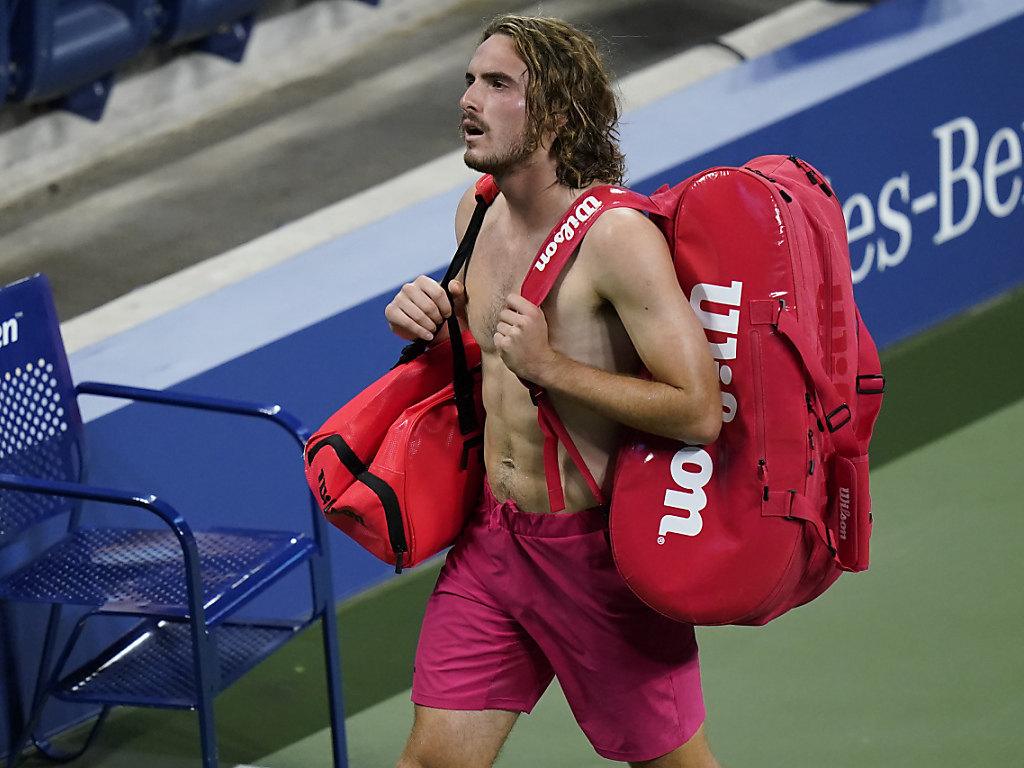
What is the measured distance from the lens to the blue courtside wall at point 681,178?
402 cm

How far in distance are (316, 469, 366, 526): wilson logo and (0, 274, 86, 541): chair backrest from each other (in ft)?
3.04

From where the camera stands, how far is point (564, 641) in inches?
109

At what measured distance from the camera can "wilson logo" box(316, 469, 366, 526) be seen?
2787mm

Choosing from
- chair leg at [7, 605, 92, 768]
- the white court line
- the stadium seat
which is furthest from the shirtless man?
the stadium seat

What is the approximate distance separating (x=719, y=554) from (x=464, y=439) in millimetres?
563

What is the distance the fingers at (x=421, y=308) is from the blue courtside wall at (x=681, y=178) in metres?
1.31

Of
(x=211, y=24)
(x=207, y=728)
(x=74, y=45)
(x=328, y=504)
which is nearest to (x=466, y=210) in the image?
(x=328, y=504)

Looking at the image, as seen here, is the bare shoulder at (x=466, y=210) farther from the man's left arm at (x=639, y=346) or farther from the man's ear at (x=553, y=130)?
the man's left arm at (x=639, y=346)

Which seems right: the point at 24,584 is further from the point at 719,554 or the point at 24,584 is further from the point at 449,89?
the point at 449,89

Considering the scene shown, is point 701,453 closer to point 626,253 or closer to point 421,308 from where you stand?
point 626,253

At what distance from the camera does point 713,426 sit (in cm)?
245

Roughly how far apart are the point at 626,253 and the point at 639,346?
14 centimetres

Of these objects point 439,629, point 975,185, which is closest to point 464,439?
point 439,629

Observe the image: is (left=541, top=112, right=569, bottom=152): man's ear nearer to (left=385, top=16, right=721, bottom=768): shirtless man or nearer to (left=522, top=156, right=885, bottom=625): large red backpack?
(left=385, top=16, right=721, bottom=768): shirtless man
